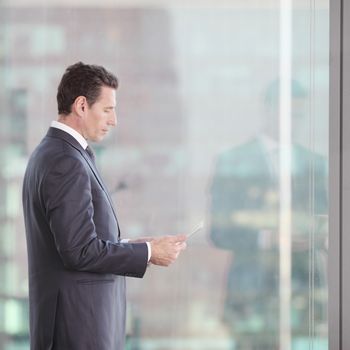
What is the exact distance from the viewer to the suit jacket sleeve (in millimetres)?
2041

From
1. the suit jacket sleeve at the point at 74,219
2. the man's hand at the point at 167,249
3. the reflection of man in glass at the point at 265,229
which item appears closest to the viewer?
the suit jacket sleeve at the point at 74,219

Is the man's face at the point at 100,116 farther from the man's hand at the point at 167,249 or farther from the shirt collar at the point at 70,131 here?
the man's hand at the point at 167,249

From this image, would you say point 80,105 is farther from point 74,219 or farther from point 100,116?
Result: point 74,219

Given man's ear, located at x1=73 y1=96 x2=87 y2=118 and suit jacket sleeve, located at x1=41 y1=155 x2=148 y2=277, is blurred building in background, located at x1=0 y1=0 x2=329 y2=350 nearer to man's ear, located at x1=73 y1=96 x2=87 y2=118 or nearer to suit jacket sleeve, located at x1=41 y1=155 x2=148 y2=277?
man's ear, located at x1=73 y1=96 x2=87 y2=118

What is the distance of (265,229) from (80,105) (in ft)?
3.66

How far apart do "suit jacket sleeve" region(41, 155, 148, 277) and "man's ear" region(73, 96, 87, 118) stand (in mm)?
164

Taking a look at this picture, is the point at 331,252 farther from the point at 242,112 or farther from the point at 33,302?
the point at 33,302

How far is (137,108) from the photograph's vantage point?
10.1 ft

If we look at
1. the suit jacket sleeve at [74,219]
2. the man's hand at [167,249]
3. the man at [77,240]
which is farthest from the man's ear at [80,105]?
the man's hand at [167,249]

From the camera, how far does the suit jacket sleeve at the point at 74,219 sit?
6.70 feet

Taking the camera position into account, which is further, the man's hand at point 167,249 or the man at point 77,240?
the man's hand at point 167,249

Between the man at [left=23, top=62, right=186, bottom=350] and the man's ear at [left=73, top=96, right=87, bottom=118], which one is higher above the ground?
the man's ear at [left=73, top=96, right=87, bottom=118]

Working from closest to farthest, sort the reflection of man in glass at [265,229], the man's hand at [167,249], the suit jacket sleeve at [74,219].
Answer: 1. the suit jacket sleeve at [74,219]
2. the man's hand at [167,249]
3. the reflection of man in glass at [265,229]

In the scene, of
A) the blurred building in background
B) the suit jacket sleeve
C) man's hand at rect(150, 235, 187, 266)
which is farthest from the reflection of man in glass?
the suit jacket sleeve
